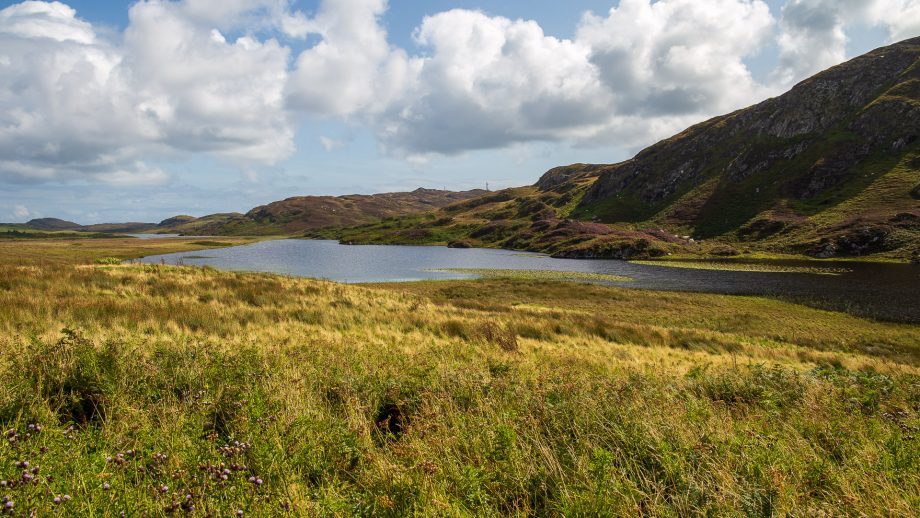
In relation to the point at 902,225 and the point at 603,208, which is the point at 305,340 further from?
the point at 603,208

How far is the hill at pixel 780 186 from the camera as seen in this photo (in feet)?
349

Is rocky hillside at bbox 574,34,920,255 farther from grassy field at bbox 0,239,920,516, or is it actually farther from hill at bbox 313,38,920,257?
grassy field at bbox 0,239,920,516

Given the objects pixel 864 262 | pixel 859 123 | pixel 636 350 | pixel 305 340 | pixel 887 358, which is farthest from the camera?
pixel 859 123

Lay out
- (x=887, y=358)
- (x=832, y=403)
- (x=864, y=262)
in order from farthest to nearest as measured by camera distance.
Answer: (x=864, y=262) < (x=887, y=358) < (x=832, y=403)

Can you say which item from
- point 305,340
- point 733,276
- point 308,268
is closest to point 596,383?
point 305,340

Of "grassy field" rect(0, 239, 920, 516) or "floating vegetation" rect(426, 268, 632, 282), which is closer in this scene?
"grassy field" rect(0, 239, 920, 516)

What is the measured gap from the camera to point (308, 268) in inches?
3317

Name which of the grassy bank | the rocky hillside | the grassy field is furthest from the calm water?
the rocky hillside

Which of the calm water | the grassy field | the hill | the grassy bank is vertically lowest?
the calm water

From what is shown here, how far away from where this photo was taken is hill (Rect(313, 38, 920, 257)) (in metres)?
106

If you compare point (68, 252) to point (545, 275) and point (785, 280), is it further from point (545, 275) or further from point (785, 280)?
point (785, 280)

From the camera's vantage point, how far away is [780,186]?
451 feet

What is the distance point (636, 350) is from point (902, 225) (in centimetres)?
10922

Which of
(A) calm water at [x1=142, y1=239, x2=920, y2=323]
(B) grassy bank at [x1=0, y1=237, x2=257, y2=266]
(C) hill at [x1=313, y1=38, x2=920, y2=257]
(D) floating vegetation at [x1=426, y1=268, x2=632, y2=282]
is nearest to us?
(B) grassy bank at [x1=0, y1=237, x2=257, y2=266]
